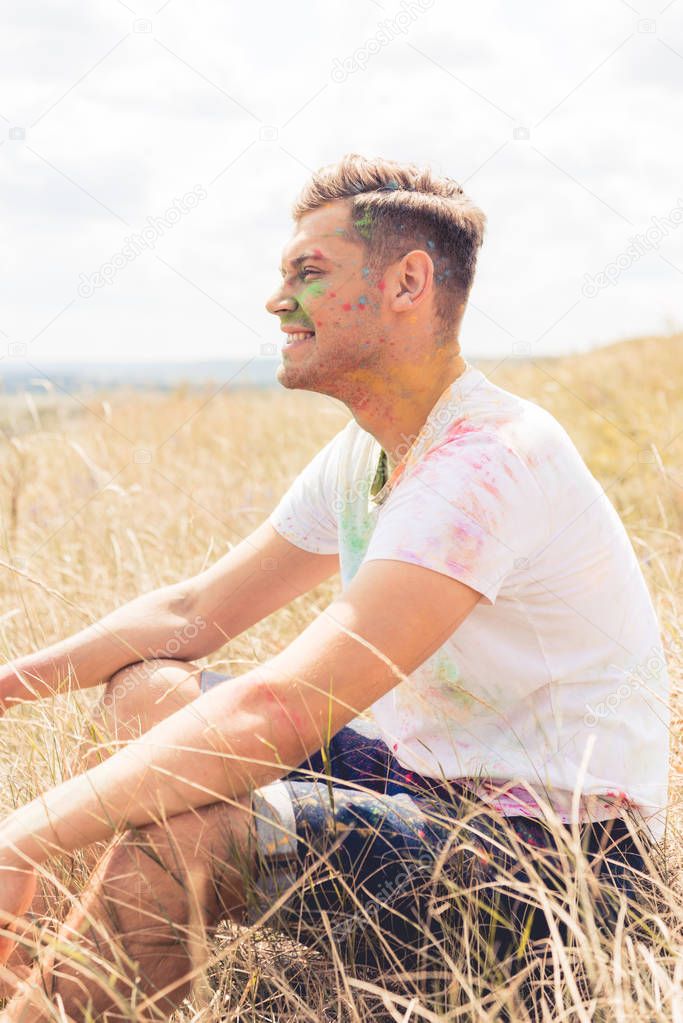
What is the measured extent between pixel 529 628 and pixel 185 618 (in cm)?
87

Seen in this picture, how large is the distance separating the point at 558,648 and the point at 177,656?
0.92 meters

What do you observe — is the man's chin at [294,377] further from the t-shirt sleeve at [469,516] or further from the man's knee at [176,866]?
the man's knee at [176,866]

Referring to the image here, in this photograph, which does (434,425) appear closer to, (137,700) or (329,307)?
(329,307)

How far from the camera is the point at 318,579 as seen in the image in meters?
2.46

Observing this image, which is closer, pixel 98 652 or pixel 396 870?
pixel 396 870

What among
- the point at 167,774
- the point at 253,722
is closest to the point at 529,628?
the point at 253,722

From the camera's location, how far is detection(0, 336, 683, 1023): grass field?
157 centimetres

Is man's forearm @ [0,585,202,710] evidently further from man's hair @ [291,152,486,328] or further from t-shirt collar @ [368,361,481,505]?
man's hair @ [291,152,486,328]

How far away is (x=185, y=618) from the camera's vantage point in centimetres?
233

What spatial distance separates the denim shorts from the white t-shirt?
8cm

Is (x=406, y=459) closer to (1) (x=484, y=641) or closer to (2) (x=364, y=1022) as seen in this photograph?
(1) (x=484, y=641)

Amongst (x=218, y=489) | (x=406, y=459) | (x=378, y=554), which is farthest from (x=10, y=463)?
(x=378, y=554)

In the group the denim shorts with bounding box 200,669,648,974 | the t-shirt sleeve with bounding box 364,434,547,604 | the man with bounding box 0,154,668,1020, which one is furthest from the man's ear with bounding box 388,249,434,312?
the denim shorts with bounding box 200,669,648,974

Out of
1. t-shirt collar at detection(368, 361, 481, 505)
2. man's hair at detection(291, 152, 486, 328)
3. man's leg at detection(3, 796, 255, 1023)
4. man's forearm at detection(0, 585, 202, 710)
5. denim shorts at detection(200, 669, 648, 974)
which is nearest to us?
man's leg at detection(3, 796, 255, 1023)
